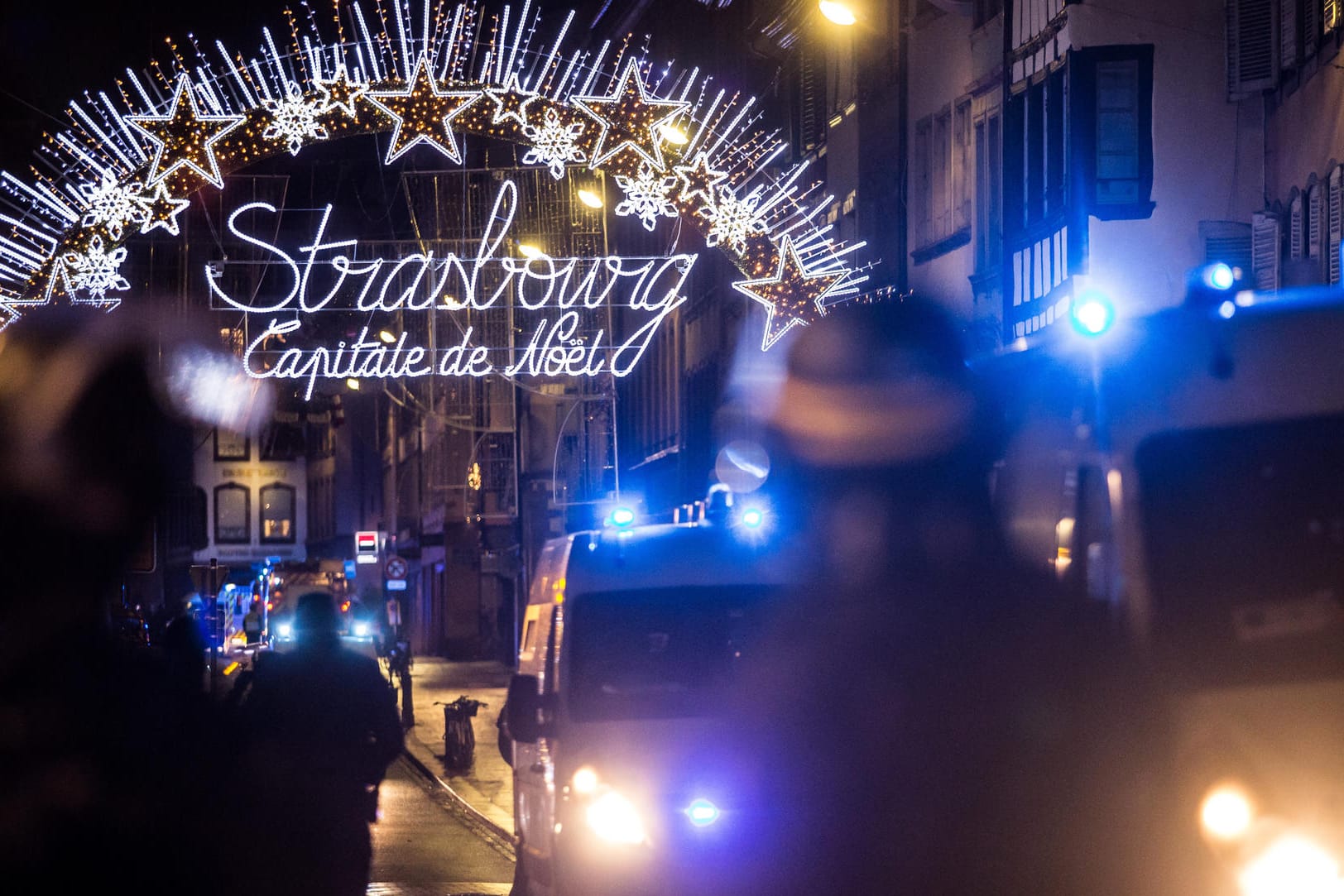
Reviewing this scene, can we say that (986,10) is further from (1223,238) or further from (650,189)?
(650,189)

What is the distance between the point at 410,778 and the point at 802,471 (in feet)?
26.8

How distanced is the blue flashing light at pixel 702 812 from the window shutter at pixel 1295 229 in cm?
871

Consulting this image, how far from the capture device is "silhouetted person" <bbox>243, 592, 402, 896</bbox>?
7926mm

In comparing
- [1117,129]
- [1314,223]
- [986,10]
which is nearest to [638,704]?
[1314,223]

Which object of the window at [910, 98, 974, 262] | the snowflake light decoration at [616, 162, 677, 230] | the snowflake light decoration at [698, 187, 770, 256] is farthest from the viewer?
the window at [910, 98, 974, 262]

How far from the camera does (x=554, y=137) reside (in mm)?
16484

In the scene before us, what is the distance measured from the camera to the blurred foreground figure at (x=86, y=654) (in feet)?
Answer: 18.3

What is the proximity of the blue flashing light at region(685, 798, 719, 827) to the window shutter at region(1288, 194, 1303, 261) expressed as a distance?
8.71 metres

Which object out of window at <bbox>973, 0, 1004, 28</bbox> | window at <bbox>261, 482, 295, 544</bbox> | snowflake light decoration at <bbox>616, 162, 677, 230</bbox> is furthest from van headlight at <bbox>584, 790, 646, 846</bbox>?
window at <bbox>261, 482, 295, 544</bbox>

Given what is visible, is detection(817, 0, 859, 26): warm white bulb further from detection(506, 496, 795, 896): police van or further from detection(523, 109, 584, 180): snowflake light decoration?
detection(506, 496, 795, 896): police van

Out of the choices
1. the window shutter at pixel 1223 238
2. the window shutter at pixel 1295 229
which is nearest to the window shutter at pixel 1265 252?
the window shutter at pixel 1295 229

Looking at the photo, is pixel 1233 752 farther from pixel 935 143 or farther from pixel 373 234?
pixel 373 234

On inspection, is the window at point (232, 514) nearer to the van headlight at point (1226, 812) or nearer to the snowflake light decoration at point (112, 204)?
the snowflake light decoration at point (112, 204)

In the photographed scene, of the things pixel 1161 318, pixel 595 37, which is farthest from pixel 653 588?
pixel 595 37
